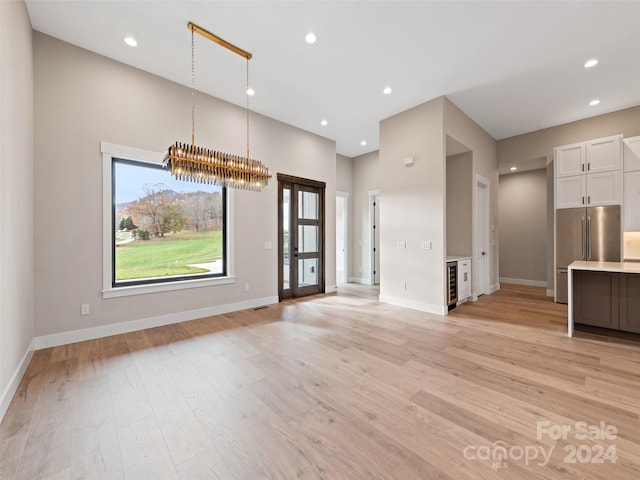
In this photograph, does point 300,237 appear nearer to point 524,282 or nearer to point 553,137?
point 553,137

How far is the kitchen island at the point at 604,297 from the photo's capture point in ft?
10.9

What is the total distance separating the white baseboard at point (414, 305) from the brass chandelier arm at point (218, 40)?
454cm

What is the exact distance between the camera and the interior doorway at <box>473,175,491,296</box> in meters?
5.82

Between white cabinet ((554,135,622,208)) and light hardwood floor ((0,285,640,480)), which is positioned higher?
white cabinet ((554,135,622,208))

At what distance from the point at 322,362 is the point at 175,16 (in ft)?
13.3

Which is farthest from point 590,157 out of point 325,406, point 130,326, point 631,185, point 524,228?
point 130,326

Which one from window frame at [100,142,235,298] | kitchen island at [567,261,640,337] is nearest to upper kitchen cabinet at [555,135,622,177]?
kitchen island at [567,261,640,337]

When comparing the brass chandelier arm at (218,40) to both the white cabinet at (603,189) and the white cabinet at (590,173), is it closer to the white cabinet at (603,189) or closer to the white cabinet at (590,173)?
the white cabinet at (590,173)

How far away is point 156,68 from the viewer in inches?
149

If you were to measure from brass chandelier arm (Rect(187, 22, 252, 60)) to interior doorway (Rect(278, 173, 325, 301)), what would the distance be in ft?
7.42

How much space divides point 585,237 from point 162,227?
7.28 metres

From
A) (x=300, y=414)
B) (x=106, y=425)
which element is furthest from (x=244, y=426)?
(x=106, y=425)

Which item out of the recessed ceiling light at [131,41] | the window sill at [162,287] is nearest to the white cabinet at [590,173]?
the window sill at [162,287]

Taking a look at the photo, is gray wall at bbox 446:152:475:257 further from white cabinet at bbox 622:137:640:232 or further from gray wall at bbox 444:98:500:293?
white cabinet at bbox 622:137:640:232
